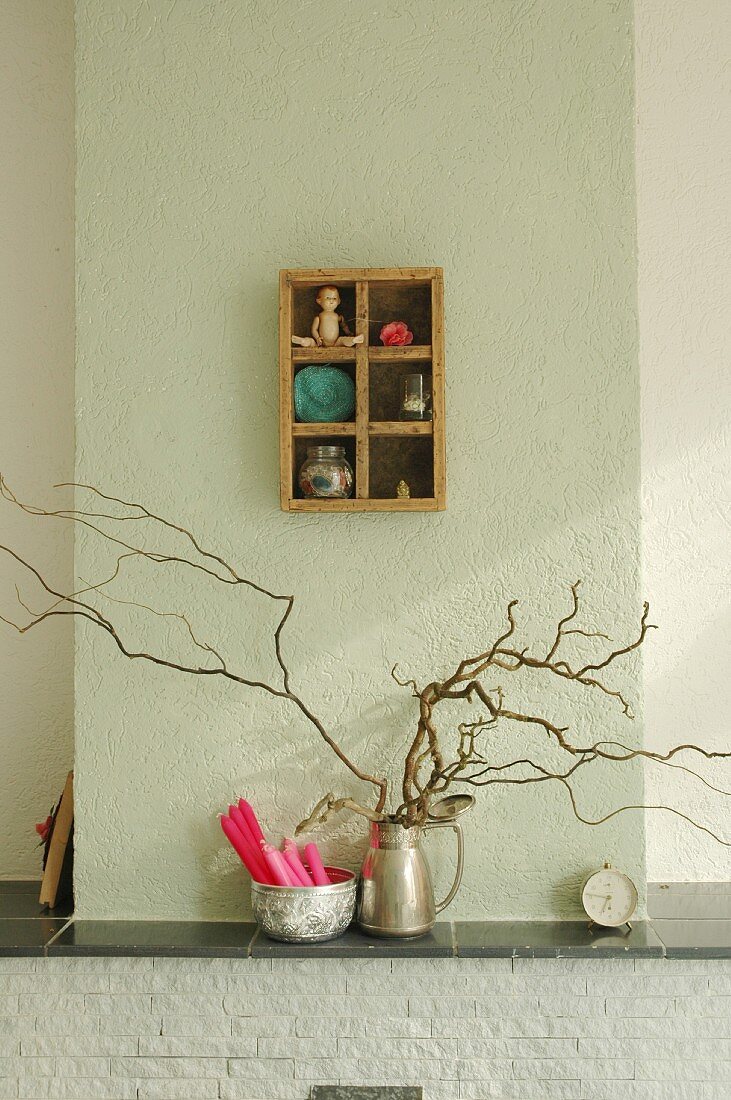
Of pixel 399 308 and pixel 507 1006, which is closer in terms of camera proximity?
pixel 507 1006

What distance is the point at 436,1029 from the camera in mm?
1785

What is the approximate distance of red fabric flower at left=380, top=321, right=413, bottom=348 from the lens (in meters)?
1.88

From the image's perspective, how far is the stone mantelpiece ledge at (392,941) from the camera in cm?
173

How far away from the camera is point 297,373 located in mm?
1927

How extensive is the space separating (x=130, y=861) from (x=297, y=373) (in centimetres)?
106

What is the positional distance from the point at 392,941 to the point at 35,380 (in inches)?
61.6

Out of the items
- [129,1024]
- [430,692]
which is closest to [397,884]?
[430,692]

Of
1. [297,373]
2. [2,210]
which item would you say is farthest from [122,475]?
[2,210]

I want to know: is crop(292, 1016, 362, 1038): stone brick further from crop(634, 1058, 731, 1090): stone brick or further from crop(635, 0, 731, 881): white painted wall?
crop(635, 0, 731, 881): white painted wall

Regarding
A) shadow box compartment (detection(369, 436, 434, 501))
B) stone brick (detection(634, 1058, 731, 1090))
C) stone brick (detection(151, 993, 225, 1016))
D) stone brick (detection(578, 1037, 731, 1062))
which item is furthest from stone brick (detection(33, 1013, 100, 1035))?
shadow box compartment (detection(369, 436, 434, 501))

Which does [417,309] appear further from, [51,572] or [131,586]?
[51,572]

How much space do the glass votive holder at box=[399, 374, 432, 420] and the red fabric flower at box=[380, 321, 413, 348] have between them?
0.23 ft

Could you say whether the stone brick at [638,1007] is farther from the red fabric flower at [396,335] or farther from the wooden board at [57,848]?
the red fabric flower at [396,335]

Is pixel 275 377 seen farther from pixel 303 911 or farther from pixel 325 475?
pixel 303 911
